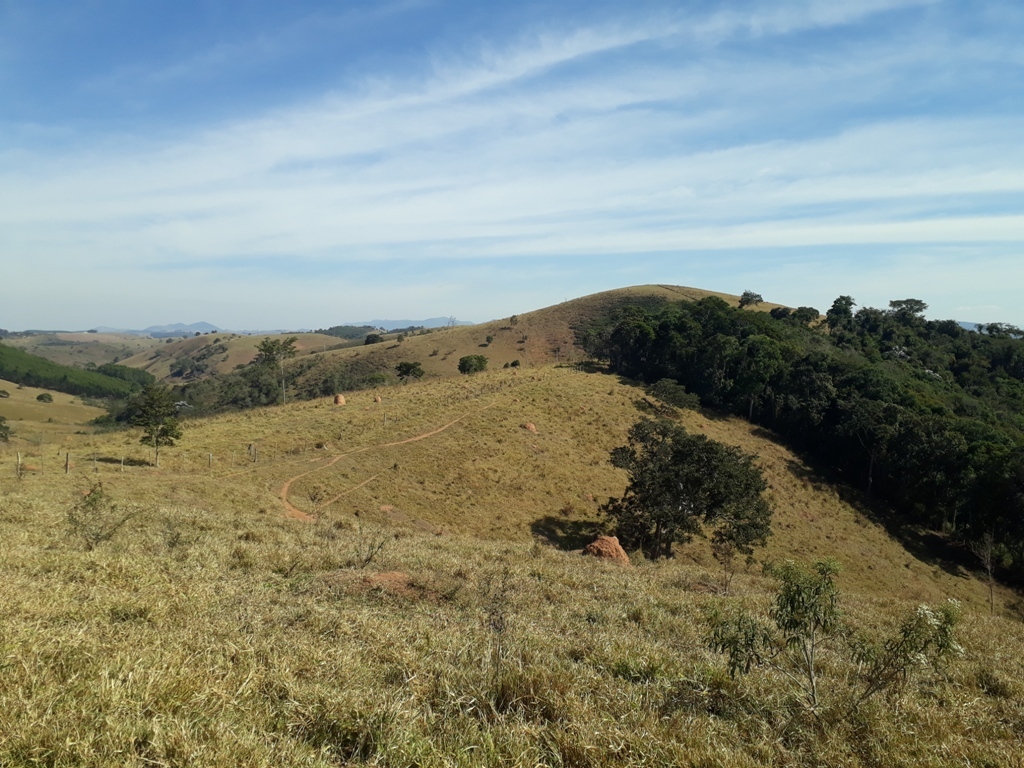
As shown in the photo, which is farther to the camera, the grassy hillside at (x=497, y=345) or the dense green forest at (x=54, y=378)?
the dense green forest at (x=54, y=378)

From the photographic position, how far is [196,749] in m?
3.22

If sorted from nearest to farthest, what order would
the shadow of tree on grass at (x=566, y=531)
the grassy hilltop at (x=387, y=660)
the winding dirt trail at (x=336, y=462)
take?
the grassy hilltop at (x=387, y=660) → the winding dirt trail at (x=336, y=462) → the shadow of tree on grass at (x=566, y=531)

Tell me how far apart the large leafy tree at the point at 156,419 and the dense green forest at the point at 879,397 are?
39.0m

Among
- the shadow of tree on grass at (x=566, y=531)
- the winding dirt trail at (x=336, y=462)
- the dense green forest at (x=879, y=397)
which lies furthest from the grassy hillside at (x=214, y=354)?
the shadow of tree on grass at (x=566, y=531)

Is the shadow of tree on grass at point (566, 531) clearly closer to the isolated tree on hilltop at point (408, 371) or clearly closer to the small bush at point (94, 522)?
the small bush at point (94, 522)

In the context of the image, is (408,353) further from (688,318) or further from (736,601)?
(736,601)

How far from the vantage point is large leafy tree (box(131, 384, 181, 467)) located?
25.7 m

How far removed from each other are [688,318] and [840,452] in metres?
19.8

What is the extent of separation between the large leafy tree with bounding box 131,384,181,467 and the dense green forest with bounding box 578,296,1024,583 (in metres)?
39.0

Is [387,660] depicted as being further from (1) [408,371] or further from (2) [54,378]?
(2) [54,378]

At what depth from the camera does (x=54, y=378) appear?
121m

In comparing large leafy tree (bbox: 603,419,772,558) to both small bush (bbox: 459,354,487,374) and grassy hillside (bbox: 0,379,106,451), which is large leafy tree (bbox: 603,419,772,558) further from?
grassy hillside (bbox: 0,379,106,451)

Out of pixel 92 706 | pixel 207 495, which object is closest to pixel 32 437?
pixel 207 495

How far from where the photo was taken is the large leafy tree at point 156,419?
84.3 feet
